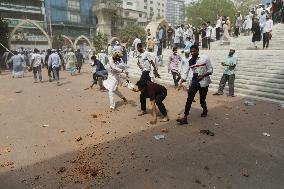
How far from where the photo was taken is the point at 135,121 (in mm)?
7832

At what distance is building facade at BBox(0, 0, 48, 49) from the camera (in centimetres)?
4388

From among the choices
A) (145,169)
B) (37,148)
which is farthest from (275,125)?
(37,148)

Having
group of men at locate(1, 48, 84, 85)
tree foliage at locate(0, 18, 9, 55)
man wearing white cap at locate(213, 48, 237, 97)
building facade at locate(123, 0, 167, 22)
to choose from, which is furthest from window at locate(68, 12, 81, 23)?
man wearing white cap at locate(213, 48, 237, 97)

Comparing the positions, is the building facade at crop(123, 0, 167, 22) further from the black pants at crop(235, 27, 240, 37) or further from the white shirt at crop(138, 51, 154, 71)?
the white shirt at crop(138, 51, 154, 71)

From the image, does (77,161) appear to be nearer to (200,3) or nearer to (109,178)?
(109,178)

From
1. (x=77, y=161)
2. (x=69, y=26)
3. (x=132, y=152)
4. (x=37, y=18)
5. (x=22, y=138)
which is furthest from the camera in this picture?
(x=69, y=26)

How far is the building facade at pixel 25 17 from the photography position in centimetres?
4388

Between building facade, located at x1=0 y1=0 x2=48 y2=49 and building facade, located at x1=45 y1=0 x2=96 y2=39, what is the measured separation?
1869mm

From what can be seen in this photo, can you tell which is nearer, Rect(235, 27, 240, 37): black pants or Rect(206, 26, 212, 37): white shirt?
Rect(206, 26, 212, 37): white shirt

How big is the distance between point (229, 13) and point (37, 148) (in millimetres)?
50548

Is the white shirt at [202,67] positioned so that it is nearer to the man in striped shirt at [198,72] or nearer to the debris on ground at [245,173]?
the man in striped shirt at [198,72]

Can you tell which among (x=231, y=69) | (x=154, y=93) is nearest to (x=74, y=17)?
(x=231, y=69)

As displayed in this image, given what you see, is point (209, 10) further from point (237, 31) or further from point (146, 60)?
point (146, 60)

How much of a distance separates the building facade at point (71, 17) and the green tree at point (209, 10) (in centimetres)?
2024
